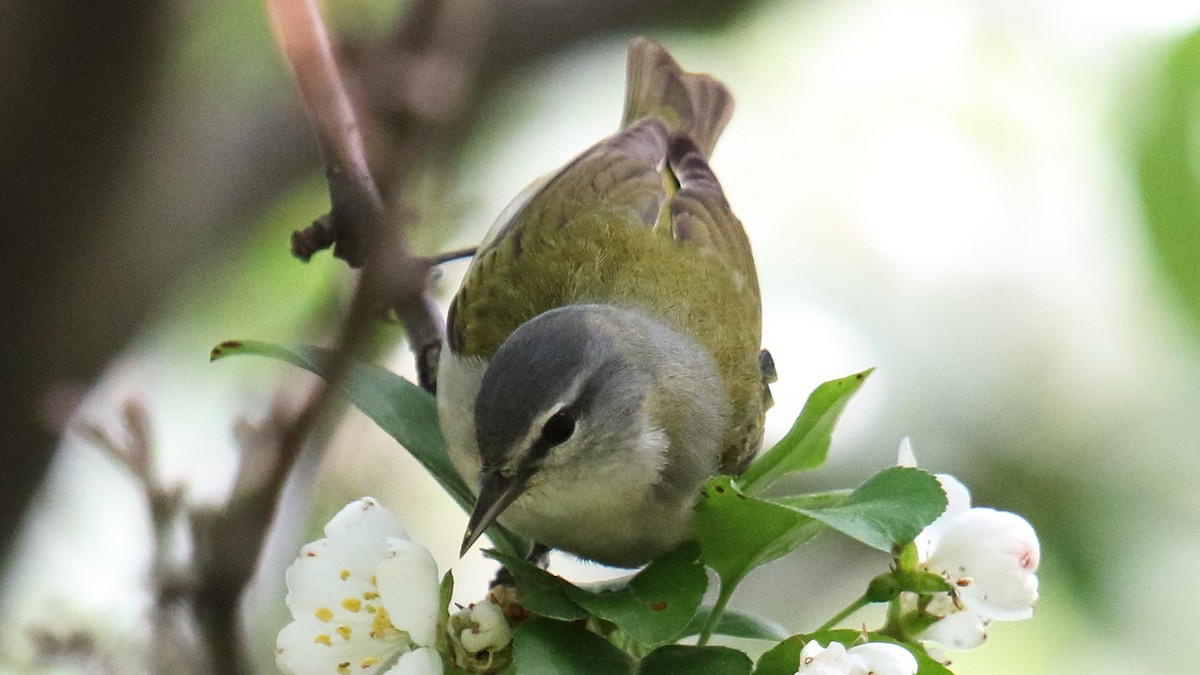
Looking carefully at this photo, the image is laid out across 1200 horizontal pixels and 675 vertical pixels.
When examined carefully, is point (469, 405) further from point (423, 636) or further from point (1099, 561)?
point (1099, 561)

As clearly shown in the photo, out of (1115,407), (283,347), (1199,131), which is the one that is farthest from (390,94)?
(1115,407)

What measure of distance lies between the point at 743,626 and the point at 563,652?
14.6 inches

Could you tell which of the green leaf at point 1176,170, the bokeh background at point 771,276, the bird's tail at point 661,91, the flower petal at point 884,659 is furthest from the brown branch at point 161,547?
the green leaf at point 1176,170

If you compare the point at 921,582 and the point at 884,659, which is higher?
the point at 884,659

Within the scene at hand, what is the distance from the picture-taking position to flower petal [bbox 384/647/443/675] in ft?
5.92

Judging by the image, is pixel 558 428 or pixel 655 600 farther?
pixel 558 428

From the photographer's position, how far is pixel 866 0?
7074mm

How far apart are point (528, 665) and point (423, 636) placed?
21cm

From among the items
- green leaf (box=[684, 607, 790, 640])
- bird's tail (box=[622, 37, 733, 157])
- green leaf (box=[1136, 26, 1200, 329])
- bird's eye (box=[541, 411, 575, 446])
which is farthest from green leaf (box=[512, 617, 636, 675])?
green leaf (box=[1136, 26, 1200, 329])

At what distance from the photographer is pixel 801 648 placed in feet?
5.82

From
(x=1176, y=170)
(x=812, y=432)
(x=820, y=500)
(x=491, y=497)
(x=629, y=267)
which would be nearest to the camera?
(x=820, y=500)

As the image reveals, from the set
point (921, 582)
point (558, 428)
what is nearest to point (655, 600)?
point (921, 582)

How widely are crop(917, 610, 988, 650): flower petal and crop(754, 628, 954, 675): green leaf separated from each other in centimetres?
17

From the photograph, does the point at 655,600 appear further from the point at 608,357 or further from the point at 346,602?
the point at 608,357
